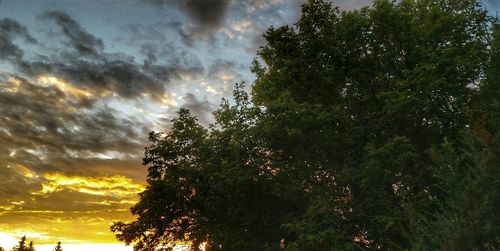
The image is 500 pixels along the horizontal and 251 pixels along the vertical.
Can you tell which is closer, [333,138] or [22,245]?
[333,138]

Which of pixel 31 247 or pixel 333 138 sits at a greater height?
pixel 31 247

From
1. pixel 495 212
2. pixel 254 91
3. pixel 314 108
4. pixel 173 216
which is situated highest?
pixel 254 91

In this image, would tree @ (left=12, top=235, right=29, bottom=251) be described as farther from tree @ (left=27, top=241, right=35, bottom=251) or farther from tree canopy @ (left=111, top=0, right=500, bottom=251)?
tree canopy @ (left=111, top=0, right=500, bottom=251)

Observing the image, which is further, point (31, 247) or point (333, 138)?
point (31, 247)

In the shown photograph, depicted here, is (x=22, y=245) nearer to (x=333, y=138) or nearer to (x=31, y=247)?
(x=31, y=247)

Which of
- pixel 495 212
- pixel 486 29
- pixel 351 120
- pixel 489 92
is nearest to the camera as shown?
pixel 495 212

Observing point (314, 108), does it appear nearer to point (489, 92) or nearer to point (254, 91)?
point (254, 91)

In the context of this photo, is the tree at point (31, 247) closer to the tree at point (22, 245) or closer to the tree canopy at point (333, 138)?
the tree at point (22, 245)

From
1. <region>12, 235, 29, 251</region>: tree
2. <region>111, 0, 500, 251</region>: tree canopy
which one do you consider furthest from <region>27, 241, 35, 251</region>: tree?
<region>111, 0, 500, 251</region>: tree canopy

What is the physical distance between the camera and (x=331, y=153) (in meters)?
27.6

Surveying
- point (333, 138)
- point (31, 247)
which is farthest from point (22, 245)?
point (333, 138)

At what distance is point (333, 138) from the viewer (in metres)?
26.5

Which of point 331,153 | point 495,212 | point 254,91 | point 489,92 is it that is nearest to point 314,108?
point 331,153

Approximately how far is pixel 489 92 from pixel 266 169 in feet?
40.0
